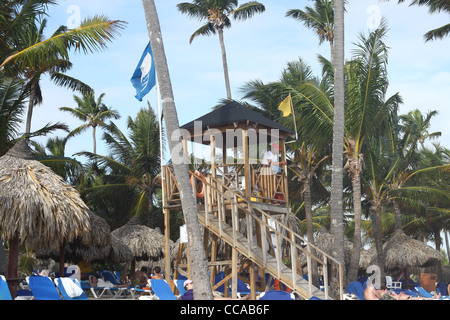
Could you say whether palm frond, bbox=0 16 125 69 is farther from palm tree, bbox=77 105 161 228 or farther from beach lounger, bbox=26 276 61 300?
palm tree, bbox=77 105 161 228

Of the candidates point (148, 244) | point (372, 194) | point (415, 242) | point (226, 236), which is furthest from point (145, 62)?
point (415, 242)

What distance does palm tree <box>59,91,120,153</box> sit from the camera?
51781 mm

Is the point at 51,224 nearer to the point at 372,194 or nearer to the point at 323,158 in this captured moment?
the point at 323,158

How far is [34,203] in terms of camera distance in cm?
1384

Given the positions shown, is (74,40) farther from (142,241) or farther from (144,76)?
(142,241)

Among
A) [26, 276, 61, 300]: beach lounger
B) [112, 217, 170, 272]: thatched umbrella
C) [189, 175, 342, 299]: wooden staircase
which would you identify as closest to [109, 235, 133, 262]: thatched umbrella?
[112, 217, 170, 272]: thatched umbrella

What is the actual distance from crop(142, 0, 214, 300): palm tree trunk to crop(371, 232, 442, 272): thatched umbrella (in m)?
21.5

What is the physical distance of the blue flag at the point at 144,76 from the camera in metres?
15.1

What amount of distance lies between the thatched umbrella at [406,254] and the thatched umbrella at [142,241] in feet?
40.7

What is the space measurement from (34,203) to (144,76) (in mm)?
4450

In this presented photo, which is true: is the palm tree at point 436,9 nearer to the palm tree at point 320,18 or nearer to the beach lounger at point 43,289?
the palm tree at point 320,18

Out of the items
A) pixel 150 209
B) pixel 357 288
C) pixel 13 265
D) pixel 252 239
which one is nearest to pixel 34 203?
pixel 13 265

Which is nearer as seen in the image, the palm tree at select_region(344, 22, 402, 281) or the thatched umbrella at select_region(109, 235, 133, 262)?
the palm tree at select_region(344, 22, 402, 281)

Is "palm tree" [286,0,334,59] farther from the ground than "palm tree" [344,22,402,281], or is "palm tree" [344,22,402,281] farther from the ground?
"palm tree" [286,0,334,59]
